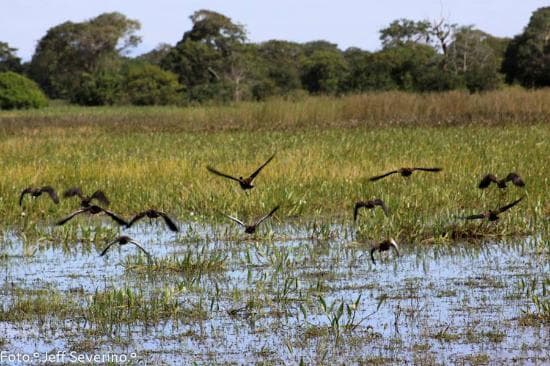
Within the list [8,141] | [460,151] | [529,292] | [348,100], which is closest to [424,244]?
[529,292]

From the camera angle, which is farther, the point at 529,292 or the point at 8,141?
the point at 8,141

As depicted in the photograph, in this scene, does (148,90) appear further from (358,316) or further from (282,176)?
(358,316)

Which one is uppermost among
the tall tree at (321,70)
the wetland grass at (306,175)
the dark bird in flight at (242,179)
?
the tall tree at (321,70)

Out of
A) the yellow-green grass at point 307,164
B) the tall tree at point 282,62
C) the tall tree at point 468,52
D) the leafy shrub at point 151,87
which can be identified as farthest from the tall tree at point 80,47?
the yellow-green grass at point 307,164

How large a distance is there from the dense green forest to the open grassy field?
23.4 metres

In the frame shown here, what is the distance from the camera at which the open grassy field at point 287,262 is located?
630cm

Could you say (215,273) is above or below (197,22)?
below

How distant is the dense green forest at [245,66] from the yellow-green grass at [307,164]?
505 inches

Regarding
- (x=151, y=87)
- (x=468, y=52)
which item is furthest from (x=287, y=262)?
(x=468, y=52)

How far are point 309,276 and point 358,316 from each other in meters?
1.34

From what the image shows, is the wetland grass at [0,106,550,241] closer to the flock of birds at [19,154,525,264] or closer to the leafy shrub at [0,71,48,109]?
the flock of birds at [19,154,525,264]

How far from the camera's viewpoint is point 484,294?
295 inches

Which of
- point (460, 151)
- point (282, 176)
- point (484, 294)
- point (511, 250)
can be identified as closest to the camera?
point (484, 294)

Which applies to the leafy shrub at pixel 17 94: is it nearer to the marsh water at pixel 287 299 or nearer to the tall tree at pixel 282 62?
the tall tree at pixel 282 62
